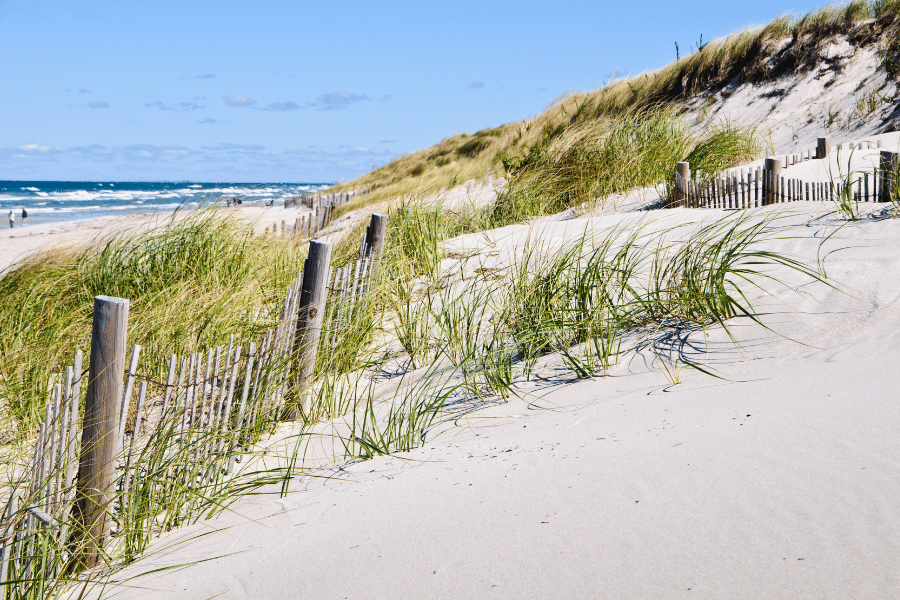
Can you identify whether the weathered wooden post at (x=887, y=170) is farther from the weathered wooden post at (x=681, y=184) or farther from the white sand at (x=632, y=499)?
the white sand at (x=632, y=499)

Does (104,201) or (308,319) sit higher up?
(104,201)

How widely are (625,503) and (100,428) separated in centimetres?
164

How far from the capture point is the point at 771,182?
24.2 feet

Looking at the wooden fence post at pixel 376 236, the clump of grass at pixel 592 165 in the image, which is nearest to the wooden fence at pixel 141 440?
the wooden fence post at pixel 376 236

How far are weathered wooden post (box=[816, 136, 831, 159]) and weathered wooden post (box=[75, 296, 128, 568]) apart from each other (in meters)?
11.2

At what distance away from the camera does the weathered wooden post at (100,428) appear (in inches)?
81.7

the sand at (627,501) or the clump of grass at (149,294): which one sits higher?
the clump of grass at (149,294)

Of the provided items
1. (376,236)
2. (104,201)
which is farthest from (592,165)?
(104,201)

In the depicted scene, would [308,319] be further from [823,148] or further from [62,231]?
[62,231]

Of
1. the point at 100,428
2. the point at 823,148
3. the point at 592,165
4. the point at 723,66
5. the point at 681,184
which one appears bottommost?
the point at 100,428

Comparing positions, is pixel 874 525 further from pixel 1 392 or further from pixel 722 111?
pixel 722 111

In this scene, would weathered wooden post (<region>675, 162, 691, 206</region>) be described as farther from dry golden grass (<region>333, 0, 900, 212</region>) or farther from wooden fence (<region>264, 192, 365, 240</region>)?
dry golden grass (<region>333, 0, 900, 212</region>)

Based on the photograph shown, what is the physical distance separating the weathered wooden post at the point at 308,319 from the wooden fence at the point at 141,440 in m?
0.01

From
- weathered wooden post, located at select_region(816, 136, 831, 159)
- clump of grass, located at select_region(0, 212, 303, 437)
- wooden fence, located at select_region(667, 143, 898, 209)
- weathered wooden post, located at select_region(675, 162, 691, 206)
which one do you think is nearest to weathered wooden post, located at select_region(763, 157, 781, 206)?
wooden fence, located at select_region(667, 143, 898, 209)
